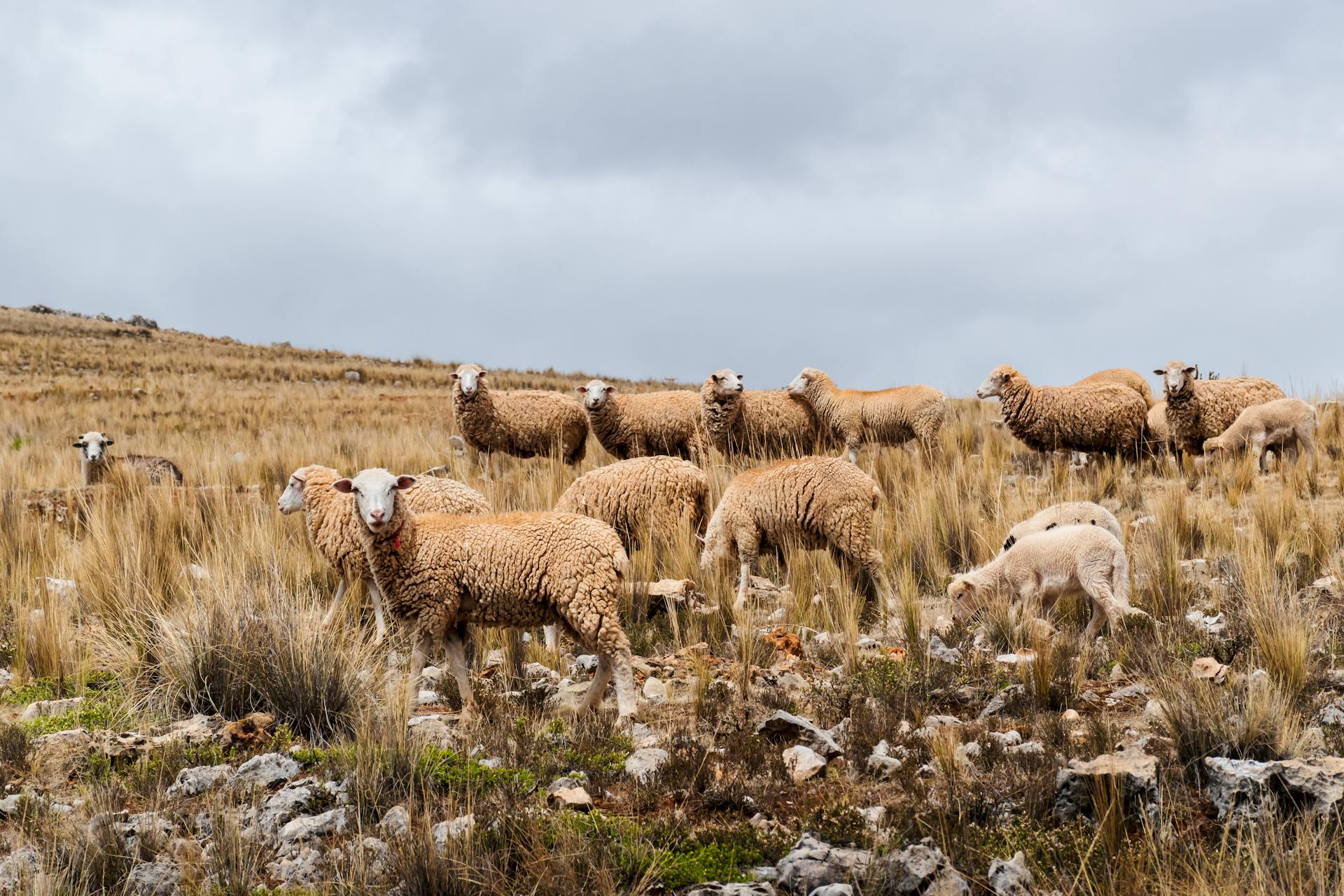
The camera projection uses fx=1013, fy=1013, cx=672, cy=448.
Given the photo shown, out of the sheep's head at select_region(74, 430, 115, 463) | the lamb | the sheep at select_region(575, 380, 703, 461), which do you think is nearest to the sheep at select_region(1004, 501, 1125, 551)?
the lamb

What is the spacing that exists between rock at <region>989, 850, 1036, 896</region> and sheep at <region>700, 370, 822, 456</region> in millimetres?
10818

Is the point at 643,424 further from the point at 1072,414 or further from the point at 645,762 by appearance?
the point at 645,762

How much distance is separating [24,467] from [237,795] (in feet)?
55.1

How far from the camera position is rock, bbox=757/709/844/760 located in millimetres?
5258

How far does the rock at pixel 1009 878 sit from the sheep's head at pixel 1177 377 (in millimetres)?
11279

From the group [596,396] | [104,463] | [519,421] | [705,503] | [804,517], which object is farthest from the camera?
[519,421]

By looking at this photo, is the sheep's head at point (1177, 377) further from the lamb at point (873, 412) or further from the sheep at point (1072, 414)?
the lamb at point (873, 412)

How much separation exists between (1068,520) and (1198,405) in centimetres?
637

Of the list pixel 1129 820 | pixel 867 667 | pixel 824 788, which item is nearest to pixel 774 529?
pixel 867 667

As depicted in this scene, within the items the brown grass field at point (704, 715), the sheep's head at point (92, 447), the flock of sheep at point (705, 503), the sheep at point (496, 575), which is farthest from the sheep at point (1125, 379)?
the sheep's head at point (92, 447)

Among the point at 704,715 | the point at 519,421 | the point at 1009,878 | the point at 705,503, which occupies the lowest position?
the point at 1009,878

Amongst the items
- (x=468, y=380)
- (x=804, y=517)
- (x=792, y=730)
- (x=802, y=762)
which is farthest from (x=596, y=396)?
(x=802, y=762)

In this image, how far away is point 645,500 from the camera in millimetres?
9836

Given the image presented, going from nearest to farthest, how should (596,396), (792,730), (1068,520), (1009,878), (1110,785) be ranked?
(1009,878)
(1110,785)
(792,730)
(1068,520)
(596,396)
